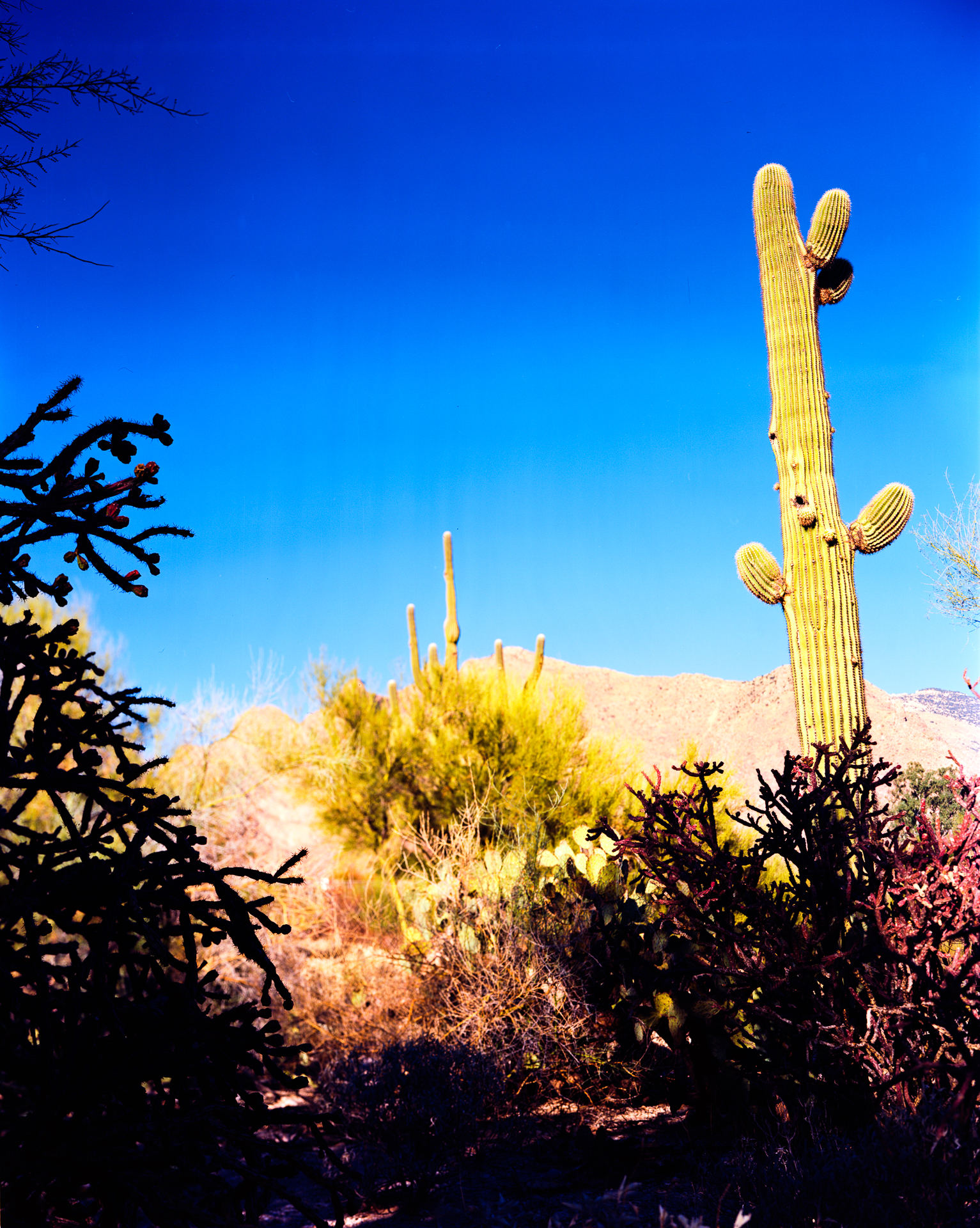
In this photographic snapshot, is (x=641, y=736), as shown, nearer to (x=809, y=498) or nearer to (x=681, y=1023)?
(x=809, y=498)

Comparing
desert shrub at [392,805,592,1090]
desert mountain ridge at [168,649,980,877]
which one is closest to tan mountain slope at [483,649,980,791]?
desert mountain ridge at [168,649,980,877]

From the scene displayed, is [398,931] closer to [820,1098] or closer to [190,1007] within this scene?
[820,1098]

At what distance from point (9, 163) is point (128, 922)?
3334 mm

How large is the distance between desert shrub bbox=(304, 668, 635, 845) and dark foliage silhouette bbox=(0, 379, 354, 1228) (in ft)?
28.9

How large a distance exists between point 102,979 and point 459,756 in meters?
11.5

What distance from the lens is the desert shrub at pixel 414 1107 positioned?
5.02m

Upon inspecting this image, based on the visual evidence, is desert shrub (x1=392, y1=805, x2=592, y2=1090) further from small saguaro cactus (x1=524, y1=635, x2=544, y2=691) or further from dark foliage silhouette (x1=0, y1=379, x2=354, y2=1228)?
small saguaro cactus (x1=524, y1=635, x2=544, y2=691)

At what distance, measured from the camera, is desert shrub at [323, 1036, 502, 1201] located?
5.02m

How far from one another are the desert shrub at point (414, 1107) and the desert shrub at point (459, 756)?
5414 millimetres

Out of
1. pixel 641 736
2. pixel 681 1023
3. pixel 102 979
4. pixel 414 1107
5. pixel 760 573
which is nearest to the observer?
pixel 102 979

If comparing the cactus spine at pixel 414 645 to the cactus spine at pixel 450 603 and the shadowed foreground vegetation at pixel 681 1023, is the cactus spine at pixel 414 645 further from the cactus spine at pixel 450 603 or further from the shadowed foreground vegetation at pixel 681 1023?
the shadowed foreground vegetation at pixel 681 1023

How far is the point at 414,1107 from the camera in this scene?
17.4ft

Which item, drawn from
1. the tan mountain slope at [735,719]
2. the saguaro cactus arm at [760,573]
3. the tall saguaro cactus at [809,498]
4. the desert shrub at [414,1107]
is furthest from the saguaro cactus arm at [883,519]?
the tan mountain slope at [735,719]

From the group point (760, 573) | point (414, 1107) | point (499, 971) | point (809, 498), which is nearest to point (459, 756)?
point (760, 573)
